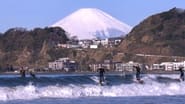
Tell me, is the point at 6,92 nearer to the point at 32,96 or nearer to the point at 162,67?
the point at 32,96

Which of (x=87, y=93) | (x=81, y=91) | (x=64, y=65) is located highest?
(x=64, y=65)

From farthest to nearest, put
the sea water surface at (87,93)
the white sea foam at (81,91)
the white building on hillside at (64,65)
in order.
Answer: the white building on hillside at (64,65) < the white sea foam at (81,91) < the sea water surface at (87,93)

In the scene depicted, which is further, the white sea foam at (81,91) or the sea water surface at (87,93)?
the white sea foam at (81,91)

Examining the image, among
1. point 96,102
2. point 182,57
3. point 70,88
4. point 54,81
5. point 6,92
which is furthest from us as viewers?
point 182,57

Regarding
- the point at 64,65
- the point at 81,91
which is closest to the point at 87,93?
the point at 81,91

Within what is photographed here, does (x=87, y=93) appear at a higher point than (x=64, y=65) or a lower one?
lower

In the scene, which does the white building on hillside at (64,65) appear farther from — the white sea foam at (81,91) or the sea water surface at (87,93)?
the white sea foam at (81,91)

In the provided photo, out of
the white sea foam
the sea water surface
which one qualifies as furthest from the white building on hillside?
the white sea foam

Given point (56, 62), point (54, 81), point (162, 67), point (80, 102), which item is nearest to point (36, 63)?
point (56, 62)

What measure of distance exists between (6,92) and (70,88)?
209 inches

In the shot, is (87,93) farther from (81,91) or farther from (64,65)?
(64,65)

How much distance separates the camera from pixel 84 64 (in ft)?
604

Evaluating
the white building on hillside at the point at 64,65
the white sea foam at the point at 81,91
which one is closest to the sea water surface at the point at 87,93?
the white sea foam at the point at 81,91

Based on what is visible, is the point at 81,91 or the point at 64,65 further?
the point at 64,65
